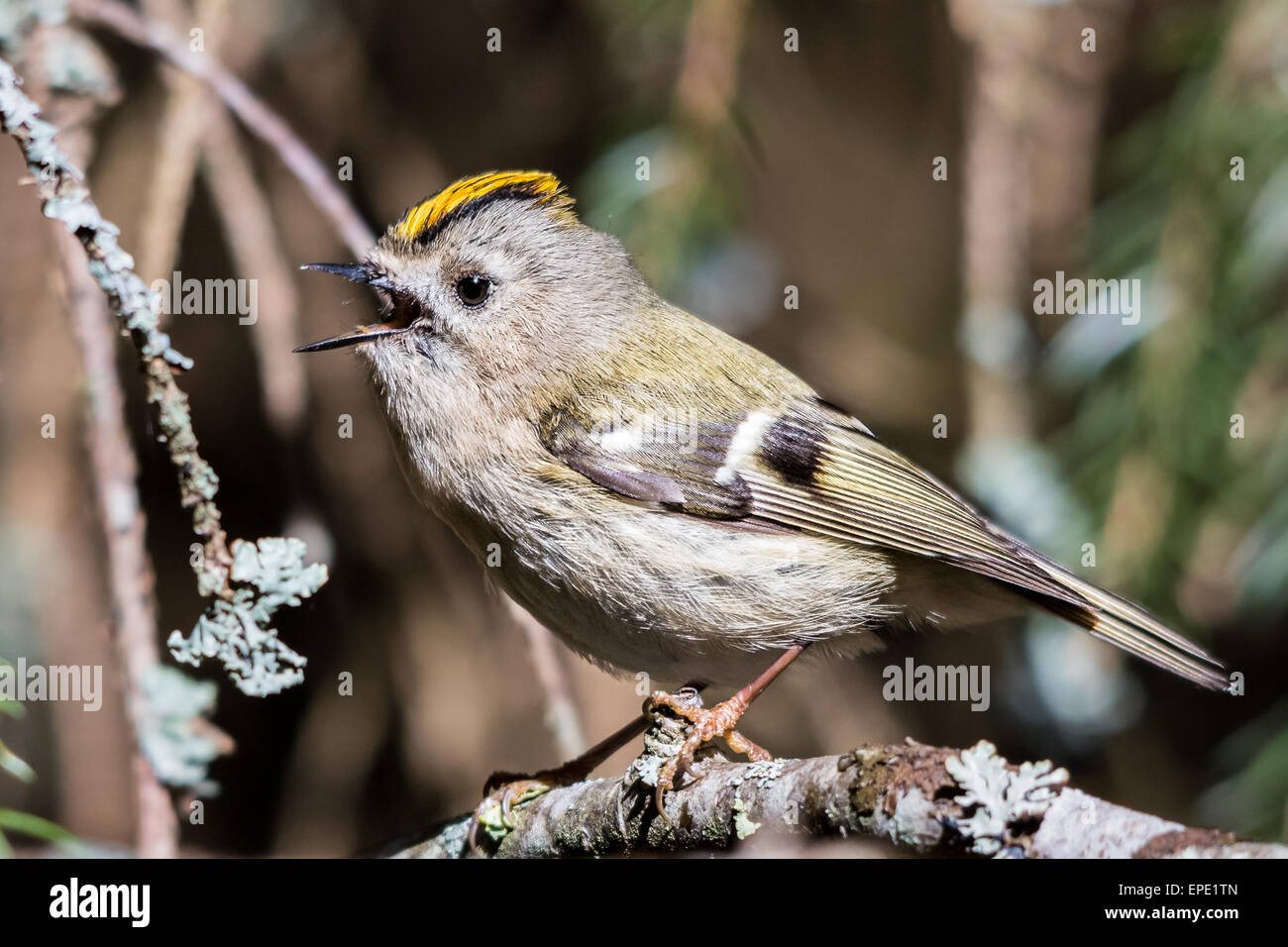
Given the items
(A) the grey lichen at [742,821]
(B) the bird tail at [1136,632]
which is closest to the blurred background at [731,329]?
(B) the bird tail at [1136,632]

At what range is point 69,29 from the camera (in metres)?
2.08

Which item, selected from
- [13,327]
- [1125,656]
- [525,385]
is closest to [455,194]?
[525,385]

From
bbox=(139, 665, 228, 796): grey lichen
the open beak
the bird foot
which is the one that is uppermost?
the open beak

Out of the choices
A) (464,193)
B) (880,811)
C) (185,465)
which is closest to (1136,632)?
(880,811)

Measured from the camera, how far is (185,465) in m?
1.20

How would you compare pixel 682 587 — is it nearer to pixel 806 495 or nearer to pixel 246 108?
pixel 806 495

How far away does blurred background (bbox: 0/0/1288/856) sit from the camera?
213 centimetres

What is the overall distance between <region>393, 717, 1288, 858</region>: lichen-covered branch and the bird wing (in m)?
0.51

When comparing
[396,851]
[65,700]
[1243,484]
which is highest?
[1243,484]

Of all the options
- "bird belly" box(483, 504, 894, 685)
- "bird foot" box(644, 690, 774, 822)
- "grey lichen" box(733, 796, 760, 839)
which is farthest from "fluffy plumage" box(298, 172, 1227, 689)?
"grey lichen" box(733, 796, 760, 839)

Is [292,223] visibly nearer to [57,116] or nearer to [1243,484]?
[57,116]

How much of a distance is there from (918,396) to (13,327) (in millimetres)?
2269

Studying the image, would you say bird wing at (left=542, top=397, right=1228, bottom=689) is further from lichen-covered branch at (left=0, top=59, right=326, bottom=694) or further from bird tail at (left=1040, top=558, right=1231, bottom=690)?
lichen-covered branch at (left=0, top=59, right=326, bottom=694)

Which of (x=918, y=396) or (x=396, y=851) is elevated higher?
(x=918, y=396)
